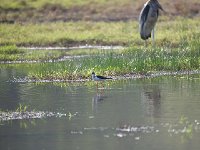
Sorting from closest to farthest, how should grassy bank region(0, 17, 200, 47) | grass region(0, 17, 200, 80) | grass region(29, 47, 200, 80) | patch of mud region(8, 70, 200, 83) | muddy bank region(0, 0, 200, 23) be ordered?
1. patch of mud region(8, 70, 200, 83)
2. grass region(29, 47, 200, 80)
3. grass region(0, 17, 200, 80)
4. grassy bank region(0, 17, 200, 47)
5. muddy bank region(0, 0, 200, 23)

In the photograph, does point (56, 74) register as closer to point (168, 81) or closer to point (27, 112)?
point (168, 81)

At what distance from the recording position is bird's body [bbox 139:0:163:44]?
84.1 feet

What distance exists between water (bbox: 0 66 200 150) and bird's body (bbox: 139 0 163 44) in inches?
231

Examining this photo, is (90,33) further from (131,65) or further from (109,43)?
(131,65)

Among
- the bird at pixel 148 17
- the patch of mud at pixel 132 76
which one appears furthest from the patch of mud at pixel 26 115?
the bird at pixel 148 17

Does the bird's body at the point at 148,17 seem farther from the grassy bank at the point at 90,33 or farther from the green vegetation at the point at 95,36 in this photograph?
the grassy bank at the point at 90,33

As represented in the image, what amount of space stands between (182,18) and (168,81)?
1848 cm

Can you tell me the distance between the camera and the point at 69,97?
17.4m

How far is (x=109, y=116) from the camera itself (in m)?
14.7

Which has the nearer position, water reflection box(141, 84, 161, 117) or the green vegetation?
water reflection box(141, 84, 161, 117)

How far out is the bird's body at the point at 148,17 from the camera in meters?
25.6

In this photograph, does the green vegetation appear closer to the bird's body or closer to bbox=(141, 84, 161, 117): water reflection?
the bird's body

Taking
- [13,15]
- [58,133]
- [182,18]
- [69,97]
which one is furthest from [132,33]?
[58,133]

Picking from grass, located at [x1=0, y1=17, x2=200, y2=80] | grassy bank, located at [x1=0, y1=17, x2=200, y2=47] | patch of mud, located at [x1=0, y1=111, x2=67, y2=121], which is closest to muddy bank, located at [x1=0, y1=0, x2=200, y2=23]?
grass, located at [x1=0, y1=17, x2=200, y2=80]
